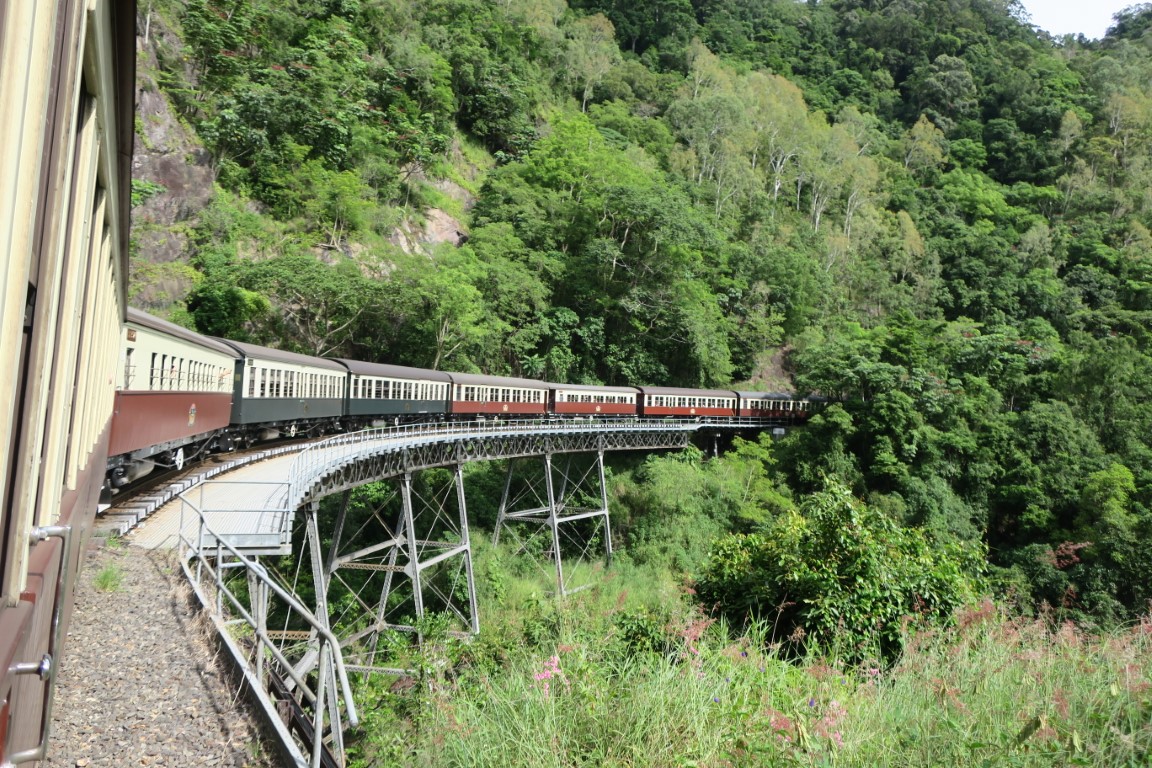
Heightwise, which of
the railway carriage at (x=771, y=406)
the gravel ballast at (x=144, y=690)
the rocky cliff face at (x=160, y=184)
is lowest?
the gravel ballast at (x=144, y=690)

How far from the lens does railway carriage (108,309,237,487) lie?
8852mm

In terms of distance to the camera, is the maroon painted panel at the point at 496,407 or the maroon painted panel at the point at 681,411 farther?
the maroon painted panel at the point at 681,411

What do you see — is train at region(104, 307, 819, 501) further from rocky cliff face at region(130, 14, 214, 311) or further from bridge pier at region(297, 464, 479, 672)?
rocky cliff face at region(130, 14, 214, 311)

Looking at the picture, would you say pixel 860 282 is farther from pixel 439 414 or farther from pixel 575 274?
pixel 439 414

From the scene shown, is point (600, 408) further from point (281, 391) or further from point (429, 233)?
point (281, 391)

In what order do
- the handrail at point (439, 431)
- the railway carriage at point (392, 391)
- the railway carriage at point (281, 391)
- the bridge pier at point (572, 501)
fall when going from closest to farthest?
the handrail at point (439, 431)
the railway carriage at point (281, 391)
the railway carriage at point (392, 391)
the bridge pier at point (572, 501)

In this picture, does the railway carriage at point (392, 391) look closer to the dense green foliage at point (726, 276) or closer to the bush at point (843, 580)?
the dense green foliage at point (726, 276)

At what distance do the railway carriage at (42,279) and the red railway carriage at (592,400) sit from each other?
25612 mm

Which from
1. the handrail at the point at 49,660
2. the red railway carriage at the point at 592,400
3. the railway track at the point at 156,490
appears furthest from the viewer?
the red railway carriage at the point at 592,400

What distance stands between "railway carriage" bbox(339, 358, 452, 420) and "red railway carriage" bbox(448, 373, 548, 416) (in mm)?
811

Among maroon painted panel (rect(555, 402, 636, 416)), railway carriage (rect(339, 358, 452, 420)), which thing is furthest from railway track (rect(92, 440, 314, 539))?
maroon painted panel (rect(555, 402, 636, 416))

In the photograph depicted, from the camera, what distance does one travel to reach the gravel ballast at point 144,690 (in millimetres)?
4344

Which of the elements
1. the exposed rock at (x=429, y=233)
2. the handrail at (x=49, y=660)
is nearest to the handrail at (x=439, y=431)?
the handrail at (x=49, y=660)

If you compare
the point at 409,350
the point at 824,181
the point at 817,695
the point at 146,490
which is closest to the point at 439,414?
the point at 409,350
